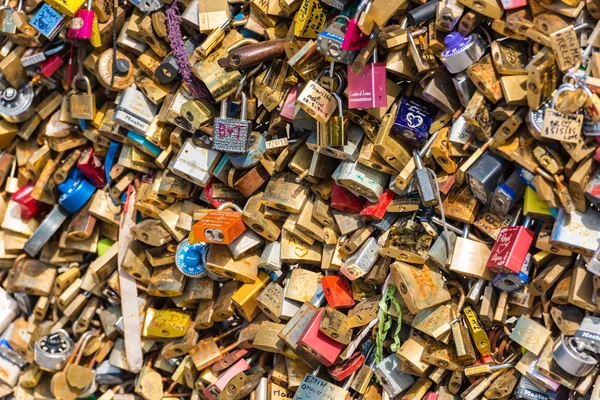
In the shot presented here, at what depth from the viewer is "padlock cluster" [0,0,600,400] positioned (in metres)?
3.17

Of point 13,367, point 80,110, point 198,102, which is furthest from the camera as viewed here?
point 13,367

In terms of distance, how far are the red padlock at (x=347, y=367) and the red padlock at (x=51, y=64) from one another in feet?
7.33

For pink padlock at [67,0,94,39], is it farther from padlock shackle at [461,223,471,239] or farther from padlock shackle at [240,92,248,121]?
padlock shackle at [461,223,471,239]

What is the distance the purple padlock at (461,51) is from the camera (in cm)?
321

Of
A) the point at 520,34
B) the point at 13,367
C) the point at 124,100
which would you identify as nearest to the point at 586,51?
the point at 520,34

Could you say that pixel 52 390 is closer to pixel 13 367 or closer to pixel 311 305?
pixel 13 367

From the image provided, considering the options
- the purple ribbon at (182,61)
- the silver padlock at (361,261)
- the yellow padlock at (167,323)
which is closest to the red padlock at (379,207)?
the silver padlock at (361,261)

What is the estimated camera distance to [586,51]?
305 centimetres

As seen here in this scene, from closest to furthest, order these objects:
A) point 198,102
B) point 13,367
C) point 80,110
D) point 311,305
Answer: point 311,305 < point 198,102 < point 80,110 < point 13,367

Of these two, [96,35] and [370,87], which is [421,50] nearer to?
[370,87]

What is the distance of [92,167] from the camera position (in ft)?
14.6

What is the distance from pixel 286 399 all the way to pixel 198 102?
4.85 feet

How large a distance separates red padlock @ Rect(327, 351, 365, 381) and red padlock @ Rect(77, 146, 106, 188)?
1718 mm

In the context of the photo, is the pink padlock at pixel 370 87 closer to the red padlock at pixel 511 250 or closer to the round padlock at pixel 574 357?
Answer: the red padlock at pixel 511 250
